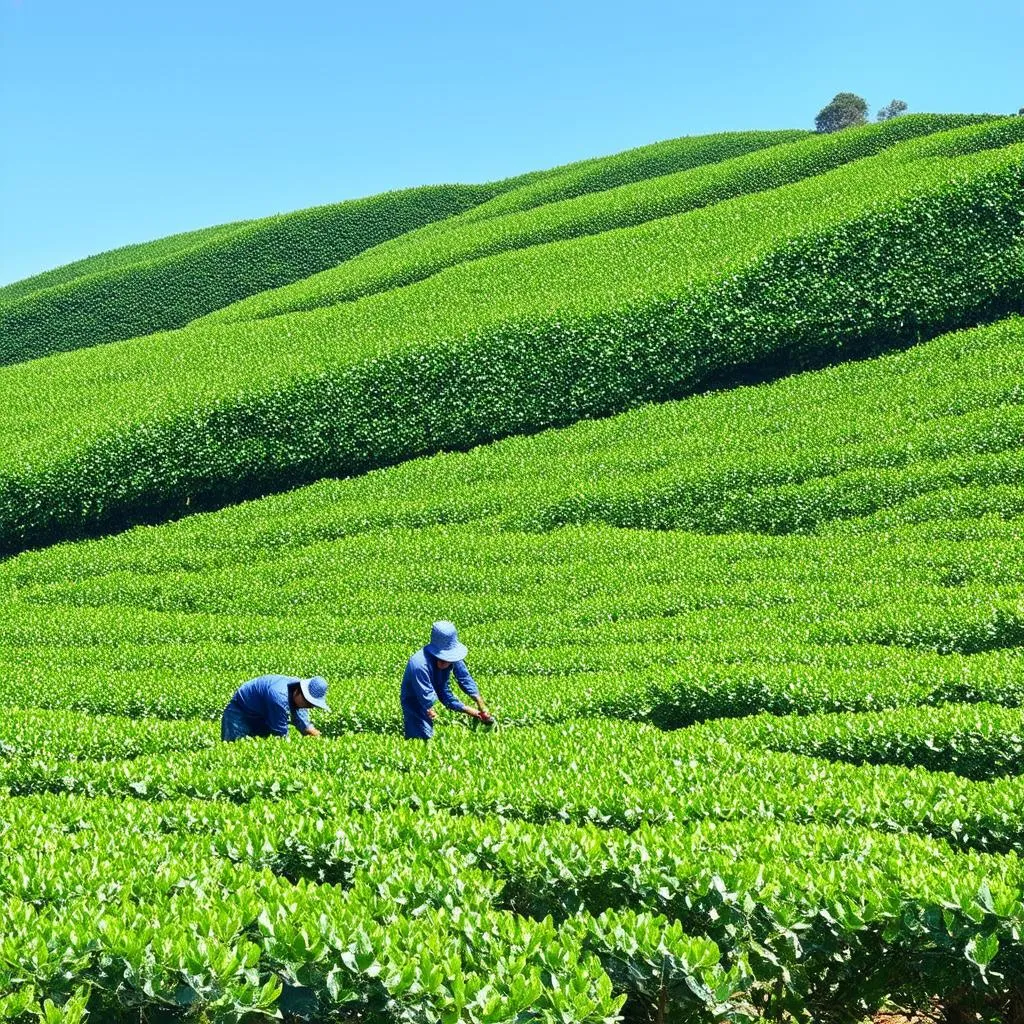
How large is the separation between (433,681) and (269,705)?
2.34 metres

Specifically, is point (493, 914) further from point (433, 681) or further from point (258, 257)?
point (258, 257)

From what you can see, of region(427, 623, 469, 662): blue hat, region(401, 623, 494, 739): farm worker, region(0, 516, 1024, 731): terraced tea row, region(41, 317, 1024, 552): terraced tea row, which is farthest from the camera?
region(41, 317, 1024, 552): terraced tea row

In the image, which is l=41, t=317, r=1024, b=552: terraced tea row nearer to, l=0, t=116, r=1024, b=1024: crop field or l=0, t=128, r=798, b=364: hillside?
l=0, t=116, r=1024, b=1024: crop field

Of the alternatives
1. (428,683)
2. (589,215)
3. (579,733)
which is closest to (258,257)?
(589,215)

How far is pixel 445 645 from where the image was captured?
1246cm

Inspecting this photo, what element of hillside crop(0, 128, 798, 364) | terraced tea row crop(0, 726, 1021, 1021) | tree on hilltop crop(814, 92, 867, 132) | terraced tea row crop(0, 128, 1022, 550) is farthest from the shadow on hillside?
tree on hilltop crop(814, 92, 867, 132)

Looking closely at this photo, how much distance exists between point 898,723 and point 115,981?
10.8m

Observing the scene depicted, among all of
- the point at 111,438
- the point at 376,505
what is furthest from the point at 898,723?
the point at 111,438

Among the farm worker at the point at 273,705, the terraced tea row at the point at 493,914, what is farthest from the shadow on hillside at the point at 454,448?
the terraced tea row at the point at 493,914

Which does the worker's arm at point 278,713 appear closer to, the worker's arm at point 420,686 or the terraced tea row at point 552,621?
the worker's arm at point 420,686

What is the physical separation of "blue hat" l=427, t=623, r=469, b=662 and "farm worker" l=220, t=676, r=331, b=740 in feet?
5.09

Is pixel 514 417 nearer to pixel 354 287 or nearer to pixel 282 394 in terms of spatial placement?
pixel 282 394

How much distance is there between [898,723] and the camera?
1338 cm

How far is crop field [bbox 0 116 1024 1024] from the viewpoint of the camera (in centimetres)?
661
